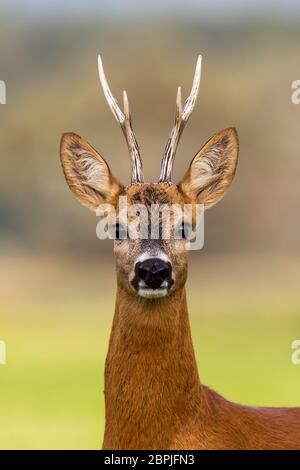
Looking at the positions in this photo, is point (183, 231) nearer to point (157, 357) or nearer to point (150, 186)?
point (150, 186)

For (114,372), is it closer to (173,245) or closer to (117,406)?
(117,406)

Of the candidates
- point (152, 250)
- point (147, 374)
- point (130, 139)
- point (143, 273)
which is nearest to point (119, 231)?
point (152, 250)

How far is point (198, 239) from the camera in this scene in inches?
303

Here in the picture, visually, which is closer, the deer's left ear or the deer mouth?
the deer mouth

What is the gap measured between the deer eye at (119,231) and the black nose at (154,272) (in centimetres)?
46

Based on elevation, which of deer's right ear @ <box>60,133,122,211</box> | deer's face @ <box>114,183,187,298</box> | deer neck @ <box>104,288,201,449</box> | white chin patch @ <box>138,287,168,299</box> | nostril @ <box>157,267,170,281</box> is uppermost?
deer's right ear @ <box>60,133,122,211</box>

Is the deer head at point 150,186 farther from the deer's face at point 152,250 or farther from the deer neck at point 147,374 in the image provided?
the deer neck at point 147,374

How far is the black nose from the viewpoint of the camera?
6.98 meters

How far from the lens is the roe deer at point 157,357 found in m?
7.25

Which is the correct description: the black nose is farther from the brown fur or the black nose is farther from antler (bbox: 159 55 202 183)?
antler (bbox: 159 55 202 183)

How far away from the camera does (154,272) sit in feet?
22.9

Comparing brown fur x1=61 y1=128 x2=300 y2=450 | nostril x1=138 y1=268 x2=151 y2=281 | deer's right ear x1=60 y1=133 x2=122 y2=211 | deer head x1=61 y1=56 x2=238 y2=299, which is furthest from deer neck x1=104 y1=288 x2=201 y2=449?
deer's right ear x1=60 y1=133 x2=122 y2=211

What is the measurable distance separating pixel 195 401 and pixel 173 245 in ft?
3.37

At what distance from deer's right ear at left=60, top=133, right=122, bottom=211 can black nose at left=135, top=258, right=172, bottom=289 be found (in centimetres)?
81
